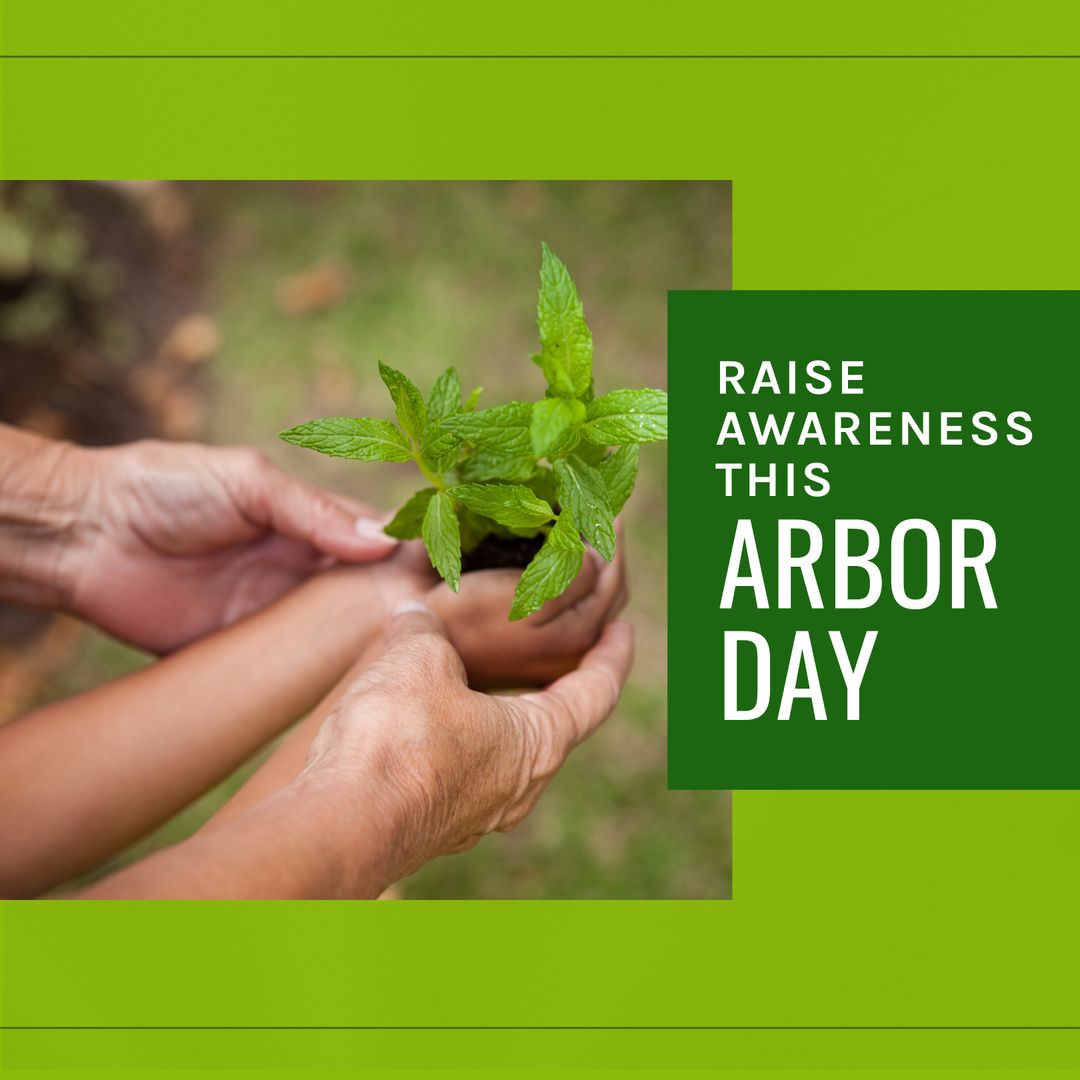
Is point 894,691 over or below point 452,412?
below

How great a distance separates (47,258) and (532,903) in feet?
7.16

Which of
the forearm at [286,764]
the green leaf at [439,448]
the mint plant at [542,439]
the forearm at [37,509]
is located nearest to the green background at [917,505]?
the mint plant at [542,439]

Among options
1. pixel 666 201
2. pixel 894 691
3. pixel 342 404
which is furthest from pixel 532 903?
pixel 666 201

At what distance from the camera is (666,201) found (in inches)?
107

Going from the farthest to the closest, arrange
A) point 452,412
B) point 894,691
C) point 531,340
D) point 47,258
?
point 531,340 → point 47,258 → point 894,691 → point 452,412

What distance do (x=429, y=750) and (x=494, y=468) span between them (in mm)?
443

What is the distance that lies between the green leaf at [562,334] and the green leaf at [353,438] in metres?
0.27

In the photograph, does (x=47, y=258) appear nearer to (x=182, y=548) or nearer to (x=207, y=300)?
(x=207, y=300)

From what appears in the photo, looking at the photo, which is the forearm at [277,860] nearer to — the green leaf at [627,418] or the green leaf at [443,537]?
the green leaf at [443,537]

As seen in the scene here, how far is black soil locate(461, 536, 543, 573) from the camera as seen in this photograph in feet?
5.62

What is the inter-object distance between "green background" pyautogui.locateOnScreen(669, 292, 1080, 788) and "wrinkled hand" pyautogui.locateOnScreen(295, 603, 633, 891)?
48 cm

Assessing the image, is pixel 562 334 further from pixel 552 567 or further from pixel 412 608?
pixel 412 608

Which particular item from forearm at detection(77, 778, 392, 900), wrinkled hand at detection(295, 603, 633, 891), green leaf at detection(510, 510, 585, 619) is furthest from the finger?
forearm at detection(77, 778, 392, 900)

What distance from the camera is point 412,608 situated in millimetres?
1765
